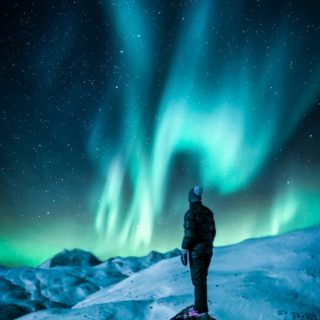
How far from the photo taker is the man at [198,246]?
7719mm

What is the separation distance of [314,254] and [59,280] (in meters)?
58.7

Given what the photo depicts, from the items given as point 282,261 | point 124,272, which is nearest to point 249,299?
point 282,261

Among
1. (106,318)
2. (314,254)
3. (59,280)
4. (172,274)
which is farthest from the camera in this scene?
(59,280)

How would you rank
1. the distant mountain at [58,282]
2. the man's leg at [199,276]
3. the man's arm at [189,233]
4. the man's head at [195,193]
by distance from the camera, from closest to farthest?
1. the man's arm at [189,233]
2. the man's leg at [199,276]
3. the man's head at [195,193]
4. the distant mountain at [58,282]

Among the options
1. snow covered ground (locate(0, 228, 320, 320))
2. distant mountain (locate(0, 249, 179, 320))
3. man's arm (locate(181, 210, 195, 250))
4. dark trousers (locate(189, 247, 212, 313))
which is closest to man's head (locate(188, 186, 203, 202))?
man's arm (locate(181, 210, 195, 250))

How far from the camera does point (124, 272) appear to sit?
8194 centimetres

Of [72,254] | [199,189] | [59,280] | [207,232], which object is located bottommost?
[207,232]

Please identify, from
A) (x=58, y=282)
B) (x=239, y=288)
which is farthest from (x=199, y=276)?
(x=58, y=282)

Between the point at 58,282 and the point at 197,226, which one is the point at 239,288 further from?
Result: the point at 58,282

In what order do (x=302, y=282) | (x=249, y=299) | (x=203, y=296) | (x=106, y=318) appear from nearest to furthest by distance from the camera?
(x=203, y=296)
(x=106, y=318)
(x=249, y=299)
(x=302, y=282)

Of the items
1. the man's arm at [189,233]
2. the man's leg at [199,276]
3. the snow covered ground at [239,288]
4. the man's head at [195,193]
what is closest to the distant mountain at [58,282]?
the snow covered ground at [239,288]

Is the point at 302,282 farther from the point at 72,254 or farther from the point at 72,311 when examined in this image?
the point at 72,254

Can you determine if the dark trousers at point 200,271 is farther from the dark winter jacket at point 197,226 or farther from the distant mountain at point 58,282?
the distant mountain at point 58,282

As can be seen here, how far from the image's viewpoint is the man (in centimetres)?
772
